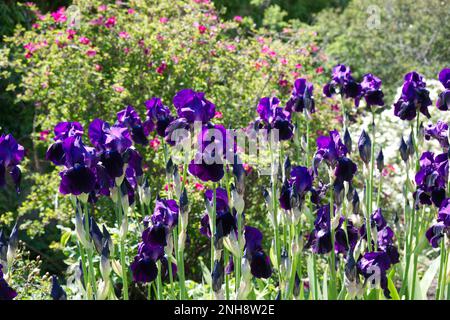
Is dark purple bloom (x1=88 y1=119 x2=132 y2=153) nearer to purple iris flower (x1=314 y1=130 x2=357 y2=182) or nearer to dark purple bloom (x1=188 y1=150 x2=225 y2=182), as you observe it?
dark purple bloom (x1=188 y1=150 x2=225 y2=182)

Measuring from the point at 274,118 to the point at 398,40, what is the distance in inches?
276

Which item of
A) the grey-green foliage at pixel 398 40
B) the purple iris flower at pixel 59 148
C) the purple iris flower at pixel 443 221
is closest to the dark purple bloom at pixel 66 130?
the purple iris flower at pixel 59 148

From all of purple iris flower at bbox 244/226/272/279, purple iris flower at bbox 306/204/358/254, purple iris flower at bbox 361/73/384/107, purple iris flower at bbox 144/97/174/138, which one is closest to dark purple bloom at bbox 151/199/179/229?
purple iris flower at bbox 244/226/272/279

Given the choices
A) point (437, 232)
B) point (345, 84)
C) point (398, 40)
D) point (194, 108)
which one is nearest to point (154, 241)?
point (194, 108)

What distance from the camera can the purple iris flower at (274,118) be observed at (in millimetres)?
2854

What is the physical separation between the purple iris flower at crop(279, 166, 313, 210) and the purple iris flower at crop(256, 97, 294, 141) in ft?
1.08

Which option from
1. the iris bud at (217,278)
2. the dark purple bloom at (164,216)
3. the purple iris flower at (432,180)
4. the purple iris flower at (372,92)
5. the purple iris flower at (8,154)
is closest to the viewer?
the iris bud at (217,278)

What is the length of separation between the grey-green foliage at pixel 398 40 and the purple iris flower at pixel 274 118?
6232 millimetres

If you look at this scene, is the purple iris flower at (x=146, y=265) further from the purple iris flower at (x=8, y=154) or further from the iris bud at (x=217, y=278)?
the purple iris flower at (x=8, y=154)

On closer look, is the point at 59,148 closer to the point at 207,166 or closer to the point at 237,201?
the point at 207,166

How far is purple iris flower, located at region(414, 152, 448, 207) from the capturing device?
2686 mm

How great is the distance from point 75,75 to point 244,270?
335 centimetres

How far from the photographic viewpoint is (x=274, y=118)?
2865mm

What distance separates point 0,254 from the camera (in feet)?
7.05
